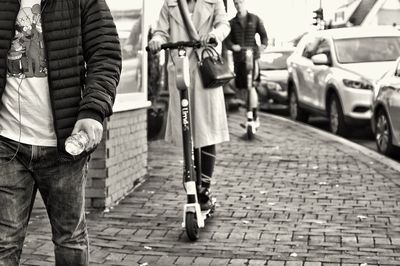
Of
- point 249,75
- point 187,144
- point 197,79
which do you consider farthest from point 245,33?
point 187,144

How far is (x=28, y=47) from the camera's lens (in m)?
3.39

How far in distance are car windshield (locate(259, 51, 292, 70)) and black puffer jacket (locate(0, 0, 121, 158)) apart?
57.6 feet

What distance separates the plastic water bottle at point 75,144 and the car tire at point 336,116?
11.1m

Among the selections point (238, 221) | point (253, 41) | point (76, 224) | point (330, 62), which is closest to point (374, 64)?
point (330, 62)

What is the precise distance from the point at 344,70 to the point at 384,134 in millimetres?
2680

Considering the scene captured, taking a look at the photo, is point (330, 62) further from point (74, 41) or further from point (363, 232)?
point (74, 41)

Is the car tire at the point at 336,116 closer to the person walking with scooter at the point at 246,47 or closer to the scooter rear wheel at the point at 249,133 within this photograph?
the person walking with scooter at the point at 246,47

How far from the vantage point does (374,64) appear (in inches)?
558

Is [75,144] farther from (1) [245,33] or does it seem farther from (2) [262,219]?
(1) [245,33]

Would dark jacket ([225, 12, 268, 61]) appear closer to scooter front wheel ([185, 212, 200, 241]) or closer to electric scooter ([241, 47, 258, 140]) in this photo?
electric scooter ([241, 47, 258, 140])

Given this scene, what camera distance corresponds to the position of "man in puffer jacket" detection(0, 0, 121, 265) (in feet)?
10.9

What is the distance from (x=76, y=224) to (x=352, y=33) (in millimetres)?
12210

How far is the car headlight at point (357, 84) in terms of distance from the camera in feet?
44.5

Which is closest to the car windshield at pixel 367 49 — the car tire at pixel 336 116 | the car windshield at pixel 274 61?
the car tire at pixel 336 116
